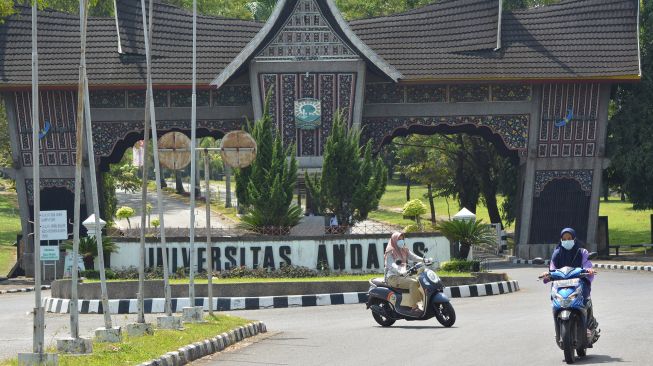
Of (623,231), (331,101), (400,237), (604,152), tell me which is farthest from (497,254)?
(400,237)

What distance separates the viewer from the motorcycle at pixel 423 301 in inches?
789

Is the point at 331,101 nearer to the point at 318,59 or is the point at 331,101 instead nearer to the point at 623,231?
the point at 318,59

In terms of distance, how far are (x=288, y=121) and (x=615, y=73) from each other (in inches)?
390

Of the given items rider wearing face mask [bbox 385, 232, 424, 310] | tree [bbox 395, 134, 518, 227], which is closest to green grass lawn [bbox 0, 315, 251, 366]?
rider wearing face mask [bbox 385, 232, 424, 310]

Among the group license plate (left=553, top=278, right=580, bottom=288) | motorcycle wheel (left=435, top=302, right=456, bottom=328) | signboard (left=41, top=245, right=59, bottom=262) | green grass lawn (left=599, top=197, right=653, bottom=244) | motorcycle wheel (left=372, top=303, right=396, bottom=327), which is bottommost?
green grass lawn (left=599, top=197, right=653, bottom=244)

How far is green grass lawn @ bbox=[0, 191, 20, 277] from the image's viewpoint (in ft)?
147

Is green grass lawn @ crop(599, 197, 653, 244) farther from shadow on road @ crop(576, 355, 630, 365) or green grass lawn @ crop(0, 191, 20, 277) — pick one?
shadow on road @ crop(576, 355, 630, 365)

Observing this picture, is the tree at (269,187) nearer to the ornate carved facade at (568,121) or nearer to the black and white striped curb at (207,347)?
the ornate carved facade at (568,121)

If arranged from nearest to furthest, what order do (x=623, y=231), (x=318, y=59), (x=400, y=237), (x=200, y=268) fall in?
(x=400, y=237), (x=200, y=268), (x=318, y=59), (x=623, y=231)

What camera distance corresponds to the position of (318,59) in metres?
40.4

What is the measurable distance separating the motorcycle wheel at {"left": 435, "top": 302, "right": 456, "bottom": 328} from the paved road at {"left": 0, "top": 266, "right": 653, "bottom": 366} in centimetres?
16

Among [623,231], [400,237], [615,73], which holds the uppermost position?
[615,73]

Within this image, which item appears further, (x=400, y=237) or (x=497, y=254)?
(x=497, y=254)

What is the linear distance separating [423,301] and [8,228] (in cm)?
3898
